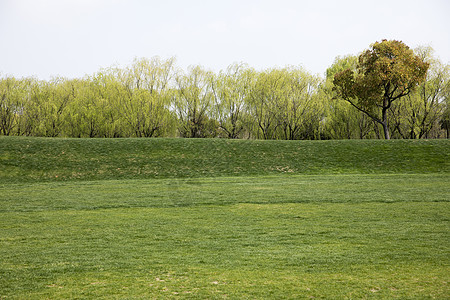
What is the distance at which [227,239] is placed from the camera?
865cm

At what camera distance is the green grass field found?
570cm

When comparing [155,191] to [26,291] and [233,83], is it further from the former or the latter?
[233,83]

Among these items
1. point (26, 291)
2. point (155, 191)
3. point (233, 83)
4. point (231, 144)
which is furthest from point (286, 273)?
point (233, 83)

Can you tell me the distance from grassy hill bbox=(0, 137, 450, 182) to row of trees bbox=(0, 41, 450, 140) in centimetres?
1029

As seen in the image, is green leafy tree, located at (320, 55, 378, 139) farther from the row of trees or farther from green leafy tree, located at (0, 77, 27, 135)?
green leafy tree, located at (0, 77, 27, 135)

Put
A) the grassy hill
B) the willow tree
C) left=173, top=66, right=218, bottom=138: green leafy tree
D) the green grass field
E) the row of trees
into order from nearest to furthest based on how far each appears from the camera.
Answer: the green grass field
the grassy hill
the willow tree
the row of trees
left=173, top=66, right=218, bottom=138: green leafy tree

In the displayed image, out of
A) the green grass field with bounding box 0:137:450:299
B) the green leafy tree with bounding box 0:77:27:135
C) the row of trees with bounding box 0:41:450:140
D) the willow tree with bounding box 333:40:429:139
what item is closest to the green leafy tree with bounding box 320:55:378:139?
the row of trees with bounding box 0:41:450:140

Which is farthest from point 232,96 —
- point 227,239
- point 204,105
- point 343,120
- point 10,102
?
point 227,239

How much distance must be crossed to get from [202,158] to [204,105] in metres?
17.2

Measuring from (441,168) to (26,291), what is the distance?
26.9 meters

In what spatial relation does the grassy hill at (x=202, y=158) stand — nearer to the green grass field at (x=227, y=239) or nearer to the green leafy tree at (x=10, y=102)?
the green grass field at (x=227, y=239)

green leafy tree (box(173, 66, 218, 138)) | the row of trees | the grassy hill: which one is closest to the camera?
the grassy hill

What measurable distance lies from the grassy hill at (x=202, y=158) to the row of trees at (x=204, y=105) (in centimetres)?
1029

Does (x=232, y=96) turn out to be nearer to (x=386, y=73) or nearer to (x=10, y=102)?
(x=386, y=73)
